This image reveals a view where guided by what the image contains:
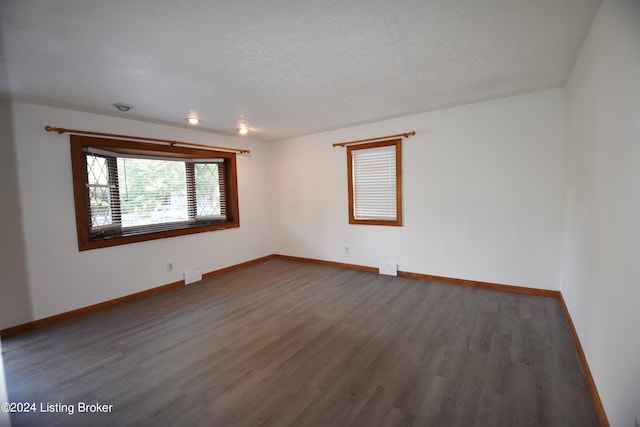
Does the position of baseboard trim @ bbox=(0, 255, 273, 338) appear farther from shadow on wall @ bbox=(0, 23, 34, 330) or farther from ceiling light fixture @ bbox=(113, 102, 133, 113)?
ceiling light fixture @ bbox=(113, 102, 133, 113)

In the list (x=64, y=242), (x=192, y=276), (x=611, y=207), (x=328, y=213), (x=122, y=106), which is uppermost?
(x=122, y=106)

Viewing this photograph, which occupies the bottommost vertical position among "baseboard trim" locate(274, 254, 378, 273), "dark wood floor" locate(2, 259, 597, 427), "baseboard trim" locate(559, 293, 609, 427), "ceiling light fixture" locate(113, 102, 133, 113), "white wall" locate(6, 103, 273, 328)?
"dark wood floor" locate(2, 259, 597, 427)

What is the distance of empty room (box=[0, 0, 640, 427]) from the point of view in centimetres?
167

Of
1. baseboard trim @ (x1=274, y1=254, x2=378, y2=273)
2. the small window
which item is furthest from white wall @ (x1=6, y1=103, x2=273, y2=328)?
the small window

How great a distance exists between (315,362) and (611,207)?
2.18 metres

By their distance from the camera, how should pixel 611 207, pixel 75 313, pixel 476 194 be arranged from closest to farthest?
pixel 611 207 → pixel 75 313 → pixel 476 194

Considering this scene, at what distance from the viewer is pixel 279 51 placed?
6.80 feet

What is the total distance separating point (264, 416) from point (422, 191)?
3335 millimetres

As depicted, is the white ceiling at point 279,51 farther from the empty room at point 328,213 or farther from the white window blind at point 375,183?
the white window blind at point 375,183

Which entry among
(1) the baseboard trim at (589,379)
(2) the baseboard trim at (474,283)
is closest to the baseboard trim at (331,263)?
(2) the baseboard trim at (474,283)

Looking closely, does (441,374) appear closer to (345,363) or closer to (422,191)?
Answer: (345,363)

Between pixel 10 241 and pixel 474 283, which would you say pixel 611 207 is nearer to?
→ pixel 474 283

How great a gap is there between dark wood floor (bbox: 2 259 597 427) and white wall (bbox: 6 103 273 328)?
1.14 ft

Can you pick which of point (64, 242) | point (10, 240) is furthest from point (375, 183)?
point (10, 240)
